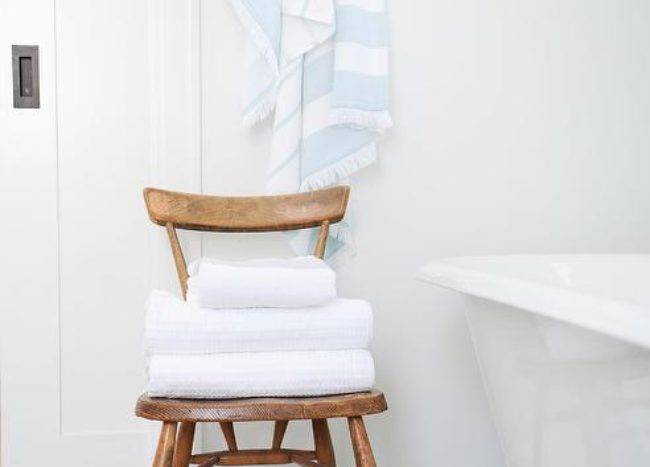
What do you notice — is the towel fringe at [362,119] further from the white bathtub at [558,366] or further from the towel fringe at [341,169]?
the white bathtub at [558,366]

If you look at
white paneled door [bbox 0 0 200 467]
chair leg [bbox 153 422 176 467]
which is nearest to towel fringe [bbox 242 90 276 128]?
white paneled door [bbox 0 0 200 467]

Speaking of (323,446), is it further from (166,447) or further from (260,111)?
(260,111)

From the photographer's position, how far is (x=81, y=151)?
1.92 metres

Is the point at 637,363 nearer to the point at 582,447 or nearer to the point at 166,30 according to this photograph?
the point at 582,447

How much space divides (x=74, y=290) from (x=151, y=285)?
0.18 meters

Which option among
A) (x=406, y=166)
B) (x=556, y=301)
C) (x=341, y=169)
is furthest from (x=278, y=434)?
(x=556, y=301)

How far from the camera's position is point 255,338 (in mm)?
1381

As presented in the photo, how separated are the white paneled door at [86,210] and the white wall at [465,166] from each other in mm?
143

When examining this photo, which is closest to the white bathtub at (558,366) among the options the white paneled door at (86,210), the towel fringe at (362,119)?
the towel fringe at (362,119)

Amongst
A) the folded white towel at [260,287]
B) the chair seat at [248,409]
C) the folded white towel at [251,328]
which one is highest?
the folded white towel at [260,287]

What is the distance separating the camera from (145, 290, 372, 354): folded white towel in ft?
4.46

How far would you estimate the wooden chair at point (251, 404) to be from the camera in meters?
1.31

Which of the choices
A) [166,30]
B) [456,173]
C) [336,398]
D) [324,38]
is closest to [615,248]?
[456,173]

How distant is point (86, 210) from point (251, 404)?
2.67 ft
